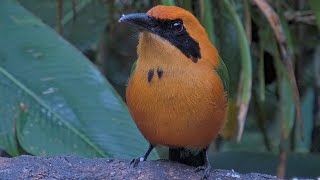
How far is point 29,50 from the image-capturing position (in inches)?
144

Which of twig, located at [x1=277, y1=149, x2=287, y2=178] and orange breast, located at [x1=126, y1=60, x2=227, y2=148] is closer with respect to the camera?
orange breast, located at [x1=126, y1=60, x2=227, y2=148]

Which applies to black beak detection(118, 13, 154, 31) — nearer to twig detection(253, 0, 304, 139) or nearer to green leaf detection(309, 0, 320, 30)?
twig detection(253, 0, 304, 139)

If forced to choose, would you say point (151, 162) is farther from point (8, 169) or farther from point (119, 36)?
point (119, 36)

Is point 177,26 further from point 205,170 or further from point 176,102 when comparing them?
point 205,170

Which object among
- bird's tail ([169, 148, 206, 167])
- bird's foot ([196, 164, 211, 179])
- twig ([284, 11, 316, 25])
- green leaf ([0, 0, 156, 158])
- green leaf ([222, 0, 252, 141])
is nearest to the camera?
bird's foot ([196, 164, 211, 179])

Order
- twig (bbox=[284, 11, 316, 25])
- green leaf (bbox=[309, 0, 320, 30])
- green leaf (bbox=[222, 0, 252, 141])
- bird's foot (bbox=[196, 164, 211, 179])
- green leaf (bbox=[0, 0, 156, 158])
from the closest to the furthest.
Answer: bird's foot (bbox=[196, 164, 211, 179])
green leaf (bbox=[222, 0, 252, 141])
green leaf (bbox=[0, 0, 156, 158])
green leaf (bbox=[309, 0, 320, 30])
twig (bbox=[284, 11, 316, 25])

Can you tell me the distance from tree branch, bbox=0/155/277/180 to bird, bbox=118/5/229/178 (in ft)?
0.18

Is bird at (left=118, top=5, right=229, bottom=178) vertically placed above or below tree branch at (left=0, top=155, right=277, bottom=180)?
above

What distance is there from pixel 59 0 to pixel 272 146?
4.86 ft

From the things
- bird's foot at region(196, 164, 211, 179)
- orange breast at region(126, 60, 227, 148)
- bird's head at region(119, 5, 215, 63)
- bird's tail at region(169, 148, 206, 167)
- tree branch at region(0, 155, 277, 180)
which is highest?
bird's head at region(119, 5, 215, 63)

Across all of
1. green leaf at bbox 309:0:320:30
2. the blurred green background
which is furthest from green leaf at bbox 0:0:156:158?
green leaf at bbox 309:0:320:30

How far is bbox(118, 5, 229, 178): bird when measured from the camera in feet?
9.02

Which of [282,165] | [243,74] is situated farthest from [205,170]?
[282,165]

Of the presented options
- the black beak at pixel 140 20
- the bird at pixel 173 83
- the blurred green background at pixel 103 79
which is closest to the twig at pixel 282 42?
the blurred green background at pixel 103 79
